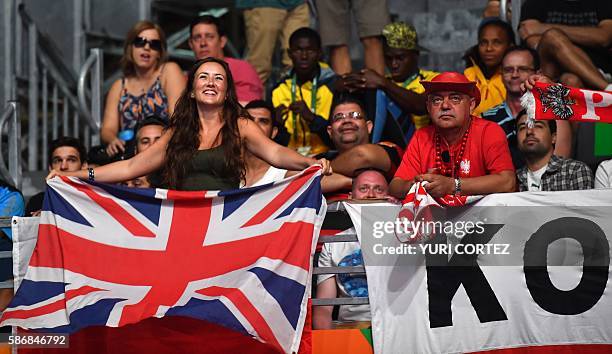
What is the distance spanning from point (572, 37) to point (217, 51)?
2970 mm

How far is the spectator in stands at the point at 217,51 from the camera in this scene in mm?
9711

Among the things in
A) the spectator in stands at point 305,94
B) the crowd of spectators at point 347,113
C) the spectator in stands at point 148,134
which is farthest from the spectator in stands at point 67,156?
the spectator in stands at point 305,94

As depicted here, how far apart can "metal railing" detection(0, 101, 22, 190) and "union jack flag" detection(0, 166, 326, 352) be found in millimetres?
2851

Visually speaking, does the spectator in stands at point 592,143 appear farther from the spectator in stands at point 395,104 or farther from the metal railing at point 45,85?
the metal railing at point 45,85

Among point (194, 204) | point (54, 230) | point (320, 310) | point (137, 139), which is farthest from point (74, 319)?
point (137, 139)

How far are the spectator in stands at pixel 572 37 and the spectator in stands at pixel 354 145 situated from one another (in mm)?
Answer: 1594

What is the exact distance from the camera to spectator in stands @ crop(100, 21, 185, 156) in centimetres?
939

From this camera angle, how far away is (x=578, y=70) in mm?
8961

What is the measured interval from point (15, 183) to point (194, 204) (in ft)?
10.5

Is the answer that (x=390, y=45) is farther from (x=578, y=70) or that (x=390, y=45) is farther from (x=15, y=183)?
(x=15, y=183)

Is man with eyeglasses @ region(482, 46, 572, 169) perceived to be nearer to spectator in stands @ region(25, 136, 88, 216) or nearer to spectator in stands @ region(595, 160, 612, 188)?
spectator in stands @ region(595, 160, 612, 188)

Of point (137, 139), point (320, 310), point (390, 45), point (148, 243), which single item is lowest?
point (320, 310)

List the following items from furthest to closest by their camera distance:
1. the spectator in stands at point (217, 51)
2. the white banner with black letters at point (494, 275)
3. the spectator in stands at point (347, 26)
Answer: the spectator in stands at point (347, 26)
the spectator in stands at point (217, 51)
the white banner with black letters at point (494, 275)

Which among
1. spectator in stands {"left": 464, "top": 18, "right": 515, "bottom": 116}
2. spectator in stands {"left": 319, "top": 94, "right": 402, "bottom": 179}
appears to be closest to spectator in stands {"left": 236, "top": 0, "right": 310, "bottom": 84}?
spectator in stands {"left": 319, "top": 94, "right": 402, "bottom": 179}
